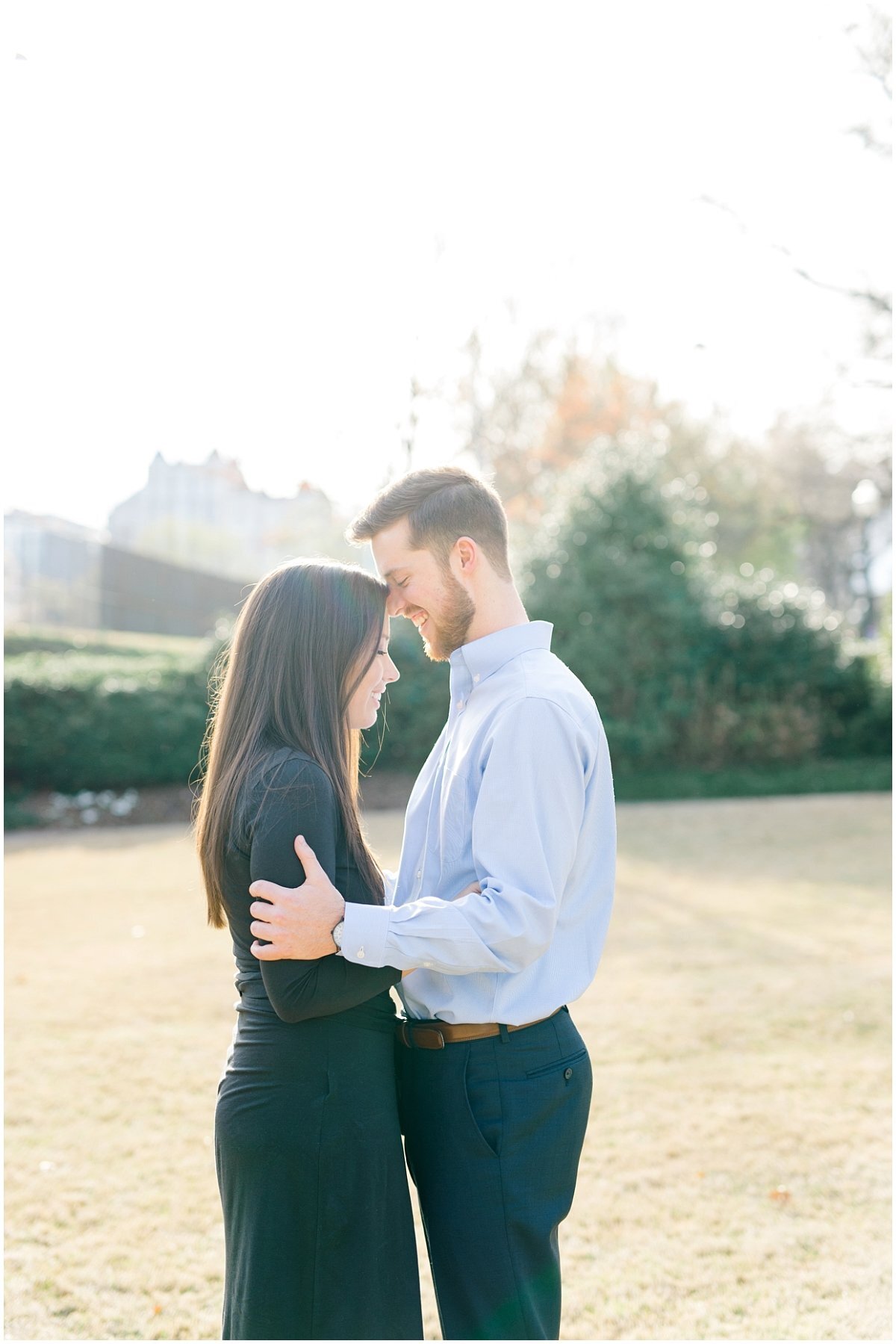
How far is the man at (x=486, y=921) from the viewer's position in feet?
7.02

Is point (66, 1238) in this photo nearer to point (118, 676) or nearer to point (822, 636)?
point (118, 676)

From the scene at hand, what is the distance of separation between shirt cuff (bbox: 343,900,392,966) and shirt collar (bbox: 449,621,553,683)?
1.99 feet

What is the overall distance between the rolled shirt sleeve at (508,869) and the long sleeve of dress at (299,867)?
9cm

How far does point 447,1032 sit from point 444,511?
1.17 meters

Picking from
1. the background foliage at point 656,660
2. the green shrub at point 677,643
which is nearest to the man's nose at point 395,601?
the background foliage at point 656,660

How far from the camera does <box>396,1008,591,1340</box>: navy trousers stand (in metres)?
2.29

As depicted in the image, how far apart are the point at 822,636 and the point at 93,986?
13.5 metres

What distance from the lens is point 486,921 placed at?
2096 mm

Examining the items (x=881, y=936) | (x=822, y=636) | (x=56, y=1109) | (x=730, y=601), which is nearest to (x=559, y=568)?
(x=730, y=601)

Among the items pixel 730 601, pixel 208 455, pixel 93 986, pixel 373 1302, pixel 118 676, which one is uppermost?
pixel 208 455

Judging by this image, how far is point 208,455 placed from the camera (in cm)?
6625

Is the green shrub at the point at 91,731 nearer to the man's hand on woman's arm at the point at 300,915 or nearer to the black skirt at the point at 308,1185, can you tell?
the black skirt at the point at 308,1185

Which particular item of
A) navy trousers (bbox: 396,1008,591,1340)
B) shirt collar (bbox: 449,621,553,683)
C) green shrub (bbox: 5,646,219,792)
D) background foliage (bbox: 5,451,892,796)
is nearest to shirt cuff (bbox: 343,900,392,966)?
navy trousers (bbox: 396,1008,591,1340)

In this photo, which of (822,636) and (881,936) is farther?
(822,636)
